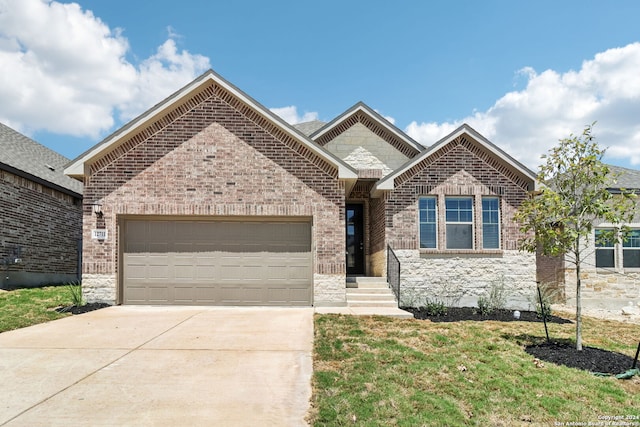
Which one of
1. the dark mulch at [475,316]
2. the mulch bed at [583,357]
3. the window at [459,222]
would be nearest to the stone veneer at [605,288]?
the dark mulch at [475,316]

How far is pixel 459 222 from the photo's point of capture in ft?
45.3

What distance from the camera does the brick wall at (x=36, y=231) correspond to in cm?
1532

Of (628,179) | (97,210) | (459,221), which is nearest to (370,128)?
(459,221)

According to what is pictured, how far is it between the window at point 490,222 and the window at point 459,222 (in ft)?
1.26

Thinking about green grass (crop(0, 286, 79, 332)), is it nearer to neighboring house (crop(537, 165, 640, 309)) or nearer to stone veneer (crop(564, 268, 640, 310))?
neighboring house (crop(537, 165, 640, 309))

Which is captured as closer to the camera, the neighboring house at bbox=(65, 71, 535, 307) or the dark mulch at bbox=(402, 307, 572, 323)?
the dark mulch at bbox=(402, 307, 572, 323)

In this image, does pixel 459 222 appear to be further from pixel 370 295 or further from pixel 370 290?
pixel 370 295

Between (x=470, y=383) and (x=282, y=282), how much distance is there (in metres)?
7.11

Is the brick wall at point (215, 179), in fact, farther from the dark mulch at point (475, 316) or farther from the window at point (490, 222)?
the window at point (490, 222)

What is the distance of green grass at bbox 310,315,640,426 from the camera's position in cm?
503

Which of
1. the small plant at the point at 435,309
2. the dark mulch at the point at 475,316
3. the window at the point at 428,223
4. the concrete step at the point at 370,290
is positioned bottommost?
the dark mulch at the point at 475,316

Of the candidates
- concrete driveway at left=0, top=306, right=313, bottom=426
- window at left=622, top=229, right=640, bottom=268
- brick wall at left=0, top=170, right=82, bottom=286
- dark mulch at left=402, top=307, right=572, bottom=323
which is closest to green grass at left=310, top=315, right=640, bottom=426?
concrete driveway at left=0, top=306, right=313, bottom=426

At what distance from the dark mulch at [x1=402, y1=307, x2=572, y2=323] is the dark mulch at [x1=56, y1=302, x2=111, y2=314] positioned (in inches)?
310

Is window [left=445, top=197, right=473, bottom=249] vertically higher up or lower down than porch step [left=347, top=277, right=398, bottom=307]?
higher up
